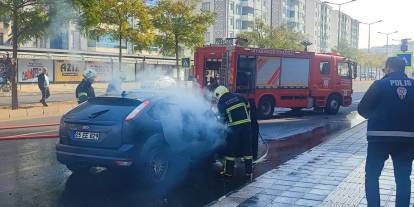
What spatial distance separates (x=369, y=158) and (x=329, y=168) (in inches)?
122

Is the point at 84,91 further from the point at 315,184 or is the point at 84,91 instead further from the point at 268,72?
the point at 268,72

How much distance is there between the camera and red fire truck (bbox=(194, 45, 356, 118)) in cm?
1666

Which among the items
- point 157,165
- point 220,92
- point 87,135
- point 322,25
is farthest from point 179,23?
point 322,25

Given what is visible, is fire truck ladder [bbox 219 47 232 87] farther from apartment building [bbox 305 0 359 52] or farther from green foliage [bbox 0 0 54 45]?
apartment building [bbox 305 0 359 52]

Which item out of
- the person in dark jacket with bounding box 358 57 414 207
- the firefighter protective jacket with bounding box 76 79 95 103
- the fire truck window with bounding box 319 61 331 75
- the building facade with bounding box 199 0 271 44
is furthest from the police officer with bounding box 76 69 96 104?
the building facade with bounding box 199 0 271 44

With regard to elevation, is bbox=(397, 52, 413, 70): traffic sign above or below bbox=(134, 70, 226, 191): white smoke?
above

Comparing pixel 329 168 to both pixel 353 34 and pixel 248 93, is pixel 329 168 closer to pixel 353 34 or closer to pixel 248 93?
pixel 248 93

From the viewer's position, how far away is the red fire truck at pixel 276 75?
54.6 ft

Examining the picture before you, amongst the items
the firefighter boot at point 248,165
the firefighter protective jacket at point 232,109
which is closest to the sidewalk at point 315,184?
the firefighter boot at point 248,165

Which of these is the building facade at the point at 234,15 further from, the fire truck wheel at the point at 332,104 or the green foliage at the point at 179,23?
the fire truck wheel at the point at 332,104

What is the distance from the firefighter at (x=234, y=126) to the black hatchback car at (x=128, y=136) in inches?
22.7

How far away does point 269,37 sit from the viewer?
4050 centimetres

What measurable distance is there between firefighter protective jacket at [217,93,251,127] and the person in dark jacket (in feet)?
8.63

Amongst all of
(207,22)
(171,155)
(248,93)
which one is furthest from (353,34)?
(171,155)
